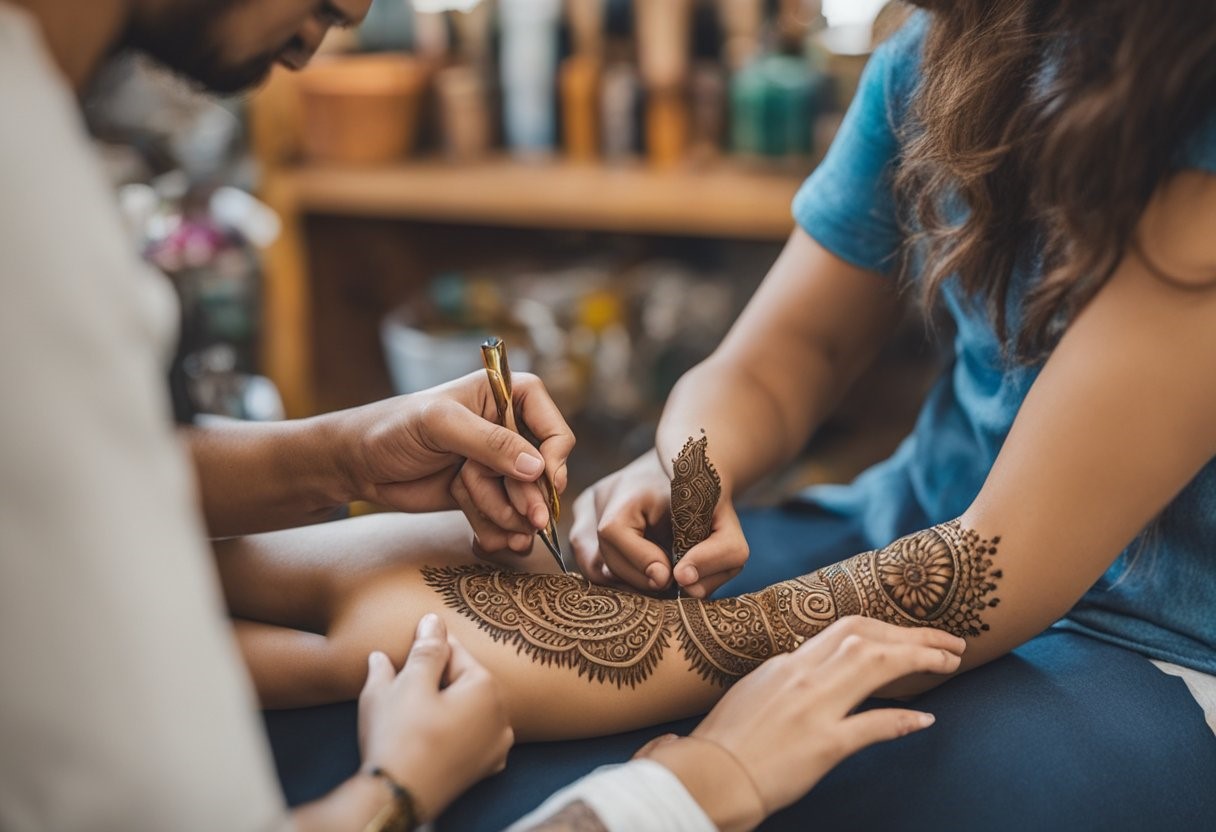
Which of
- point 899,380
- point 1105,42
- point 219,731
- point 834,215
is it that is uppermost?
point 1105,42

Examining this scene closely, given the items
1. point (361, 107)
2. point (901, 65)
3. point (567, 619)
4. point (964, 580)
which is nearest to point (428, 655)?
point (567, 619)

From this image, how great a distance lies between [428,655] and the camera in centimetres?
76

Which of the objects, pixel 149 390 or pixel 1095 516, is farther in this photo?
pixel 1095 516

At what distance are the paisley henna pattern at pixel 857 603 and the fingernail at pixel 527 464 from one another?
16 cm

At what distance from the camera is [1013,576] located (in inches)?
30.8

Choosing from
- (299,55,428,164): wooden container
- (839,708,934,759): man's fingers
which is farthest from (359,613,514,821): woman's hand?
(299,55,428,164): wooden container

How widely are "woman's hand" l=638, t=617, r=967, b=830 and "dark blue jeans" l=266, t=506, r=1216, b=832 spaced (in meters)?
0.04

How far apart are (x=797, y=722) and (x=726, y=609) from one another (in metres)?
0.16

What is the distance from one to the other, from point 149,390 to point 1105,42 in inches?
25.7

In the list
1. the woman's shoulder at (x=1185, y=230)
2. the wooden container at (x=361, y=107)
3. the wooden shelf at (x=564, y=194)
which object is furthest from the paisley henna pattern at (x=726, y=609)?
the wooden container at (x=361, y=107)

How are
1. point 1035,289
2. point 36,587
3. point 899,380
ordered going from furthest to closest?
point 899,380 < point 1035,289 < point 36,587

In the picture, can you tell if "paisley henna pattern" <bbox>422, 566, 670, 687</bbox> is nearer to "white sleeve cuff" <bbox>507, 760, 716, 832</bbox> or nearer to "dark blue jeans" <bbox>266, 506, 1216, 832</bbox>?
"dark blue jeans" <bbox>266, 506, 1216, 832</bbox>

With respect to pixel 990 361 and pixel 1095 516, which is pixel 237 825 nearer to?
pixel 1095 516

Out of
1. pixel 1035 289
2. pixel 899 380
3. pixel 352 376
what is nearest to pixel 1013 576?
pixel 1035 289
